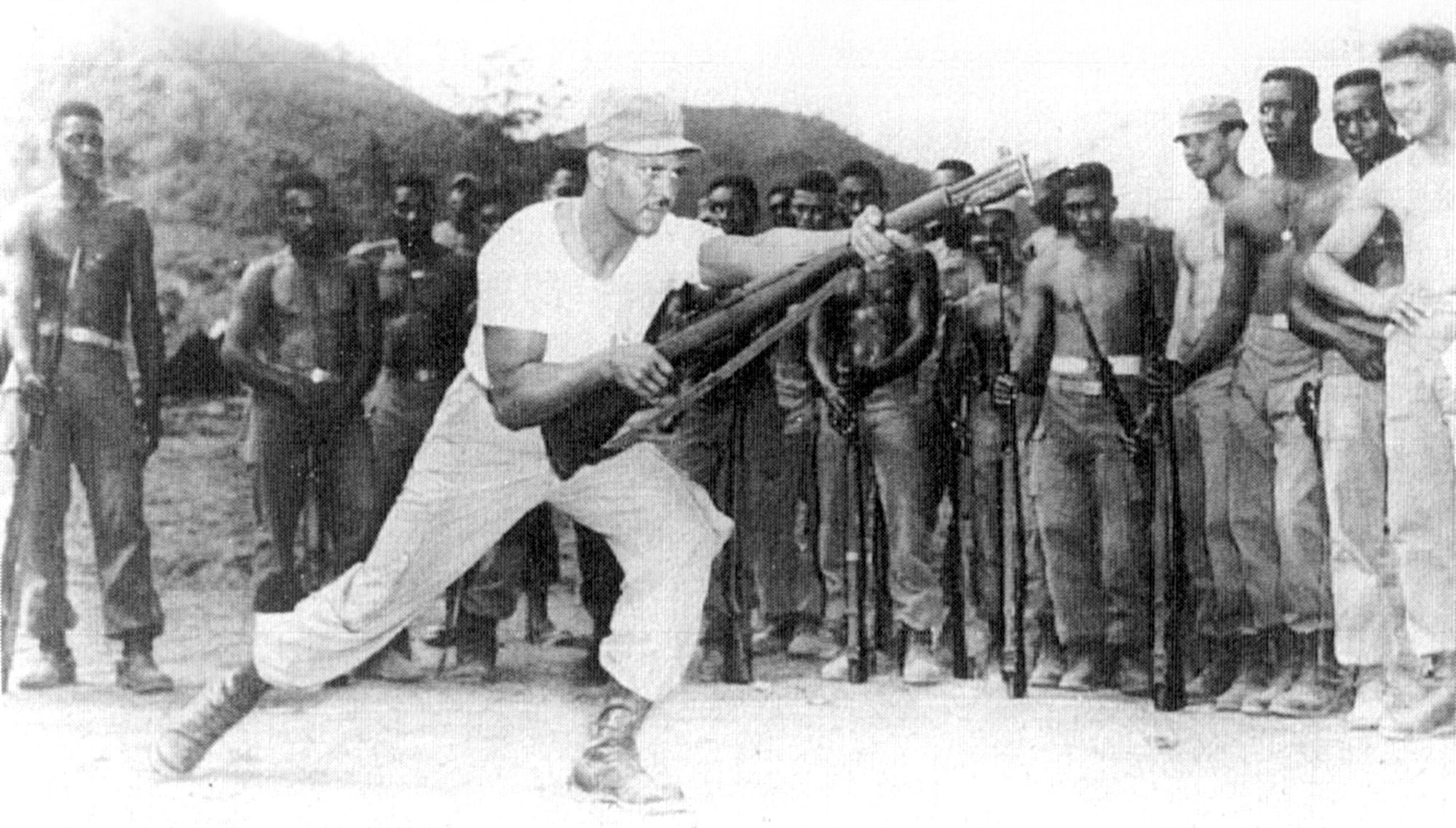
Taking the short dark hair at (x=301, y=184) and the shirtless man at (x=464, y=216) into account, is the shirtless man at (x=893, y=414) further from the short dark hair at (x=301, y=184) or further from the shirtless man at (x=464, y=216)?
the short dark hair at (x=301, y=184)

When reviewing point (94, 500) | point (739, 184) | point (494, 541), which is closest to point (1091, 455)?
point (739, 184)

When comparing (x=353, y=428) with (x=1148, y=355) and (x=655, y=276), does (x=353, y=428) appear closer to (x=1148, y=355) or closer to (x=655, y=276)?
(x=655, y=276)

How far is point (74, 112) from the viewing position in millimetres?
6770

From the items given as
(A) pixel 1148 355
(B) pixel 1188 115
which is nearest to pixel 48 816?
(A) pixel 1148 355

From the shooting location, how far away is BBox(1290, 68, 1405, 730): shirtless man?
6.51 meters

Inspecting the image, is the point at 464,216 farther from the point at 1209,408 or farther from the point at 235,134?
the point at 1209,408

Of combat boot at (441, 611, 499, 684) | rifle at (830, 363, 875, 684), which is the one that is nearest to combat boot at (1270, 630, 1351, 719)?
rifle at (830, 363, 875, 684)

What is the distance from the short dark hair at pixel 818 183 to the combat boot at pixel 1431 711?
2.51m

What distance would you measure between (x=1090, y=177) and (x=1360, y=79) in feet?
3.12

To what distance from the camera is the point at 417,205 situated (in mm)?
6719

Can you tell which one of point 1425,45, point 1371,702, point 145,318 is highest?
point 1425,45

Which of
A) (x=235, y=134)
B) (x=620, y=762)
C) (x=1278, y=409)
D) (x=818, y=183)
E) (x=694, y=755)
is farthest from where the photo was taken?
(x=235, y=134)

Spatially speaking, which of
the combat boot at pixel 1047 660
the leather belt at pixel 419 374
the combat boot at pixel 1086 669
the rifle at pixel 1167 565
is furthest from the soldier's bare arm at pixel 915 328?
the leather belt at pixel 419 374

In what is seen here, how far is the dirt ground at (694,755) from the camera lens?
6449 mm
